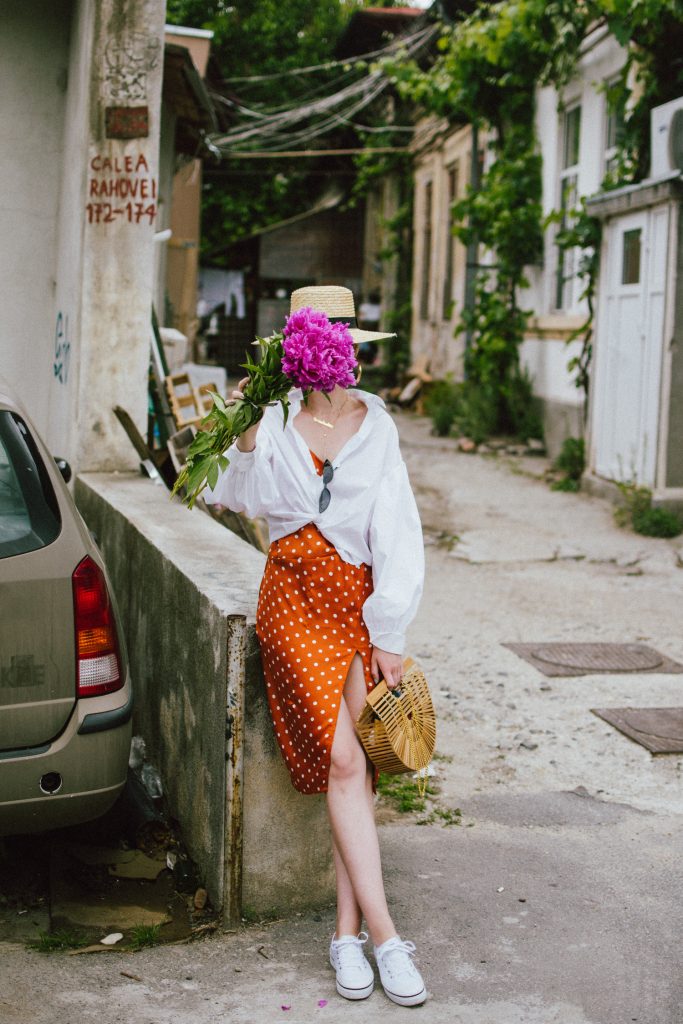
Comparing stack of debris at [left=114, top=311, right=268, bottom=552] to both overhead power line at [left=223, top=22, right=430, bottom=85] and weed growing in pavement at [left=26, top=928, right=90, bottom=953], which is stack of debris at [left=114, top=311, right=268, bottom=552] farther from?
overhead power line at [left=223, top=22, right=430, bottom=85]

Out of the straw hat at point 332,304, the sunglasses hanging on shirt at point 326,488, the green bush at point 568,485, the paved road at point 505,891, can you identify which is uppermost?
the straw hat at point 332,304

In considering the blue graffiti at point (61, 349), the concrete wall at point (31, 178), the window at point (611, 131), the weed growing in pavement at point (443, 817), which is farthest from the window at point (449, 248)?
the weed growing in pavement at point (443, 817)

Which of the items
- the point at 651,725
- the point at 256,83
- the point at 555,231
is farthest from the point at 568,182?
the point at 256,83

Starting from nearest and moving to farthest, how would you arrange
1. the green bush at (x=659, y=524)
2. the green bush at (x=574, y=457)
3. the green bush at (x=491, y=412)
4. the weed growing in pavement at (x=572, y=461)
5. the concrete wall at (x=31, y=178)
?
1. the concrete wall at (x=31, y=178)
2. the green bush at (x=659, y=524)
3. the weed growing in pavement at (x=572, y=461)
4. the green bush at (x=574, y=457)
5. the green bush at (x=491, y=412)

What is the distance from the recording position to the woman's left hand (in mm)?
3248

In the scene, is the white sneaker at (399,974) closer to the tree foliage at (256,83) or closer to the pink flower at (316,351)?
the pink flower at (316,351)

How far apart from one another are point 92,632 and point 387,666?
3.22 feet

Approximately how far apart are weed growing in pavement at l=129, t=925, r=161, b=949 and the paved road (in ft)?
0.23

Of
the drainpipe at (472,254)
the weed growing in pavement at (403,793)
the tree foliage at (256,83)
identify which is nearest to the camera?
the weed growing in pavement at (403,793)

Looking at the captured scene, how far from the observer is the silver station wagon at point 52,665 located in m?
3.51

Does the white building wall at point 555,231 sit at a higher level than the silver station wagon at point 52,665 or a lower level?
higher

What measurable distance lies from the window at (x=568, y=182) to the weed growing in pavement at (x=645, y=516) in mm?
4258

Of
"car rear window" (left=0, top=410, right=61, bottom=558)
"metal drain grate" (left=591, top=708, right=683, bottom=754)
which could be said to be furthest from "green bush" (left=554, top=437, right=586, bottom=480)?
"car rear window" (left=0, top=410, right=61, bottom=558)

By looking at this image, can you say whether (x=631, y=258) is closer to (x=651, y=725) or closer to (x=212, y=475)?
(x=651, y=725)
